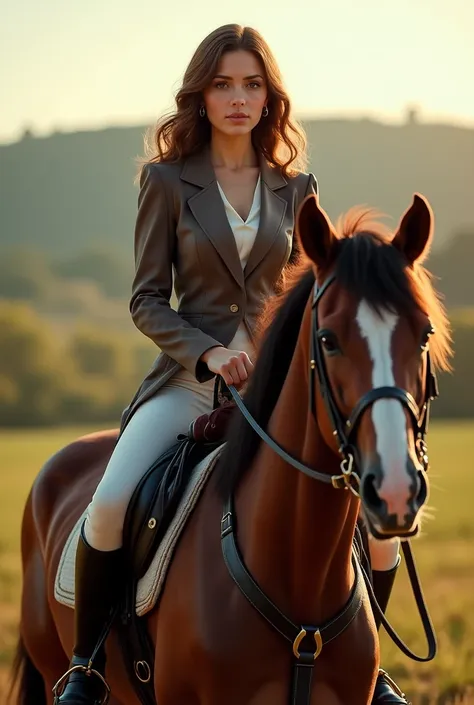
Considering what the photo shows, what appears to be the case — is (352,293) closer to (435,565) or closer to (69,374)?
(435,565)

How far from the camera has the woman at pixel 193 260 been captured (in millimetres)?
4930

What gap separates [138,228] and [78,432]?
45602 mm

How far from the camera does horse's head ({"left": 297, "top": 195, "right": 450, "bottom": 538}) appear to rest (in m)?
3.22

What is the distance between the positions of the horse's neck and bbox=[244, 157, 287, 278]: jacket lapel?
116 cm

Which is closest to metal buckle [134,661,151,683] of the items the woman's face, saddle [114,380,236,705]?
saddle [114,380,236,705]

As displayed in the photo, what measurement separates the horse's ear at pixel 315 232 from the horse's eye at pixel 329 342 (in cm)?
35

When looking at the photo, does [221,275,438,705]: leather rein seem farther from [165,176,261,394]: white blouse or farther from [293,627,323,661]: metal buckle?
[165,176,261,394]: white blouse

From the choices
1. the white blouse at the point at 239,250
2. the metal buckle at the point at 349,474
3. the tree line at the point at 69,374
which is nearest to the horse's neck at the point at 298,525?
the metal buckle at the point at 349,474

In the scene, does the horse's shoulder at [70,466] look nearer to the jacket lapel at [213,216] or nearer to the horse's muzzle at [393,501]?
the jacket lapel at [213,216]

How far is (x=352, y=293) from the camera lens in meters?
3.55

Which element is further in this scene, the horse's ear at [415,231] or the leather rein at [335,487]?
the horse's ear at [415,231]

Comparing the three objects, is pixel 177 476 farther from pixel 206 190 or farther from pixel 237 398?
pixel 206 190

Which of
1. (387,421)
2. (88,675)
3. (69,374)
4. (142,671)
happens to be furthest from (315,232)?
(69,374)

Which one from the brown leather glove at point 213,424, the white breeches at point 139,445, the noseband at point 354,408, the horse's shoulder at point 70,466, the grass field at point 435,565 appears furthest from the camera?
the grass field at point 435,565
